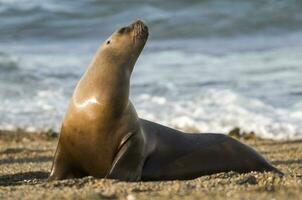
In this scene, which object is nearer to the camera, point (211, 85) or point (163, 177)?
point (163, 177)

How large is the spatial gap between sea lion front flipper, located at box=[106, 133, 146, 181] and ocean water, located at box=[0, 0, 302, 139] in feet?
16.7

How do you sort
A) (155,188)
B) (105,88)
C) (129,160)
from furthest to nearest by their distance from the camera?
(105,88)
(129,160)
(155,188)

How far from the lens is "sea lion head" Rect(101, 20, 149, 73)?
6.47 metres

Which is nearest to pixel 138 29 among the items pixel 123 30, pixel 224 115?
pixel 123 30

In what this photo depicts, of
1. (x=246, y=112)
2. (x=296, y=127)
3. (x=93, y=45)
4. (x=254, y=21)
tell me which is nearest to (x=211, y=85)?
(x=246, y=112)

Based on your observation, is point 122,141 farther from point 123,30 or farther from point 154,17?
point 154,17

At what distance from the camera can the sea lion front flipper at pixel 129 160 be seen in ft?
19.0

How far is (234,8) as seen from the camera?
992 inches

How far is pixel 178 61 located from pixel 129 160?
1167 centimetres

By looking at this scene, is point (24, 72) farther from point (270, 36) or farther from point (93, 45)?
point (270, 36)

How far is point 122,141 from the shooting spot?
5.91 m

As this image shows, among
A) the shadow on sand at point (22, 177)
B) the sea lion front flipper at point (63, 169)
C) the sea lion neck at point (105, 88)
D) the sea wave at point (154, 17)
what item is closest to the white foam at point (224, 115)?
the shadow on sand at point (22, 177)

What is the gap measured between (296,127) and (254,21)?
41.9 ft

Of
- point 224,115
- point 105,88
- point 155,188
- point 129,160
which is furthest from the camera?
point 224,115
